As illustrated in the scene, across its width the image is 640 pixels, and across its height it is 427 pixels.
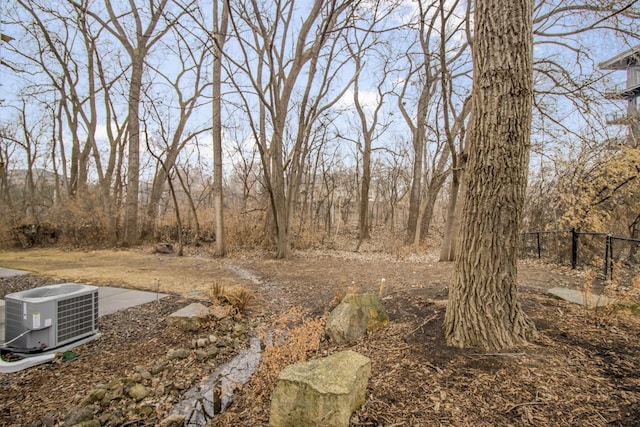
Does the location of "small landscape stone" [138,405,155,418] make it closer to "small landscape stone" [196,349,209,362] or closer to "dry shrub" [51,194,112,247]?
"small landscape stone" [196,349,209,362]

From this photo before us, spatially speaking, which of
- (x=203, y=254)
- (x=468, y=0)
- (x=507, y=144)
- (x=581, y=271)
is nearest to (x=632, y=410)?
(x=507, y=144)

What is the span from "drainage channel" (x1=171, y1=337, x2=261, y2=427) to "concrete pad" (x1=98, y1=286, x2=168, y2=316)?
2140mm

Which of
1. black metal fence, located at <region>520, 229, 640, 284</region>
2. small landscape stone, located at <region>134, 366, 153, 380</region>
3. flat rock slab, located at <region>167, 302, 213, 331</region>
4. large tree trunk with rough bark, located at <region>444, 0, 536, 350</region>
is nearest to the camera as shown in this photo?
large tree trunk with rough bark, located at <region>444, 0, 536, 350</region>

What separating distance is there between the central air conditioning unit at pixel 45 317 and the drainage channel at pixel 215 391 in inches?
58.6

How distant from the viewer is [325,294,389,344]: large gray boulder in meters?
3.12

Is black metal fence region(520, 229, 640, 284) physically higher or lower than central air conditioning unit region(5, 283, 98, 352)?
higher

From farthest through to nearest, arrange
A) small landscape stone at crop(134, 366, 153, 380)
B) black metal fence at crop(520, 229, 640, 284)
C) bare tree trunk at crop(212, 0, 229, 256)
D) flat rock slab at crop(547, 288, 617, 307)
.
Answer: bare tree trunk at crop(212, 0, 229, 256)
black metal fence at crop(520, 229, 640, 284)
flat rock slab at crop(547, 288, 617, 307)
small landscape stone at crop(134, 366, 153, 380)

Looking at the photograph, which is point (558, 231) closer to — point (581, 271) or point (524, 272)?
point (581, 271)

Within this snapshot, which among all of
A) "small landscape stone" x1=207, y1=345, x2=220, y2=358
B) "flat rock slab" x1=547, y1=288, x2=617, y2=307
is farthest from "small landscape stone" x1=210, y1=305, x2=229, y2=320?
"flat rock slab" x1=547, y1=288, x2=617, y2=307

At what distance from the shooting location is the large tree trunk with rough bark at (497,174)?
2285 mm

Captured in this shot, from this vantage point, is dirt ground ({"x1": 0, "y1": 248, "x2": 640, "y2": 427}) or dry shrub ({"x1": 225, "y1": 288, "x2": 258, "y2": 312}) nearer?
dirt ground ({"x1": 0, "y1": 248, "x2": 640, "y2": 427})

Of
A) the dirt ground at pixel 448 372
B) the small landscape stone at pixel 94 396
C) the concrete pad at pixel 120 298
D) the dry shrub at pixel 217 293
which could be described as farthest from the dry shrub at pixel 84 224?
the small landscape stone at pixel 94 396

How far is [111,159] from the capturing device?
43.7 ft

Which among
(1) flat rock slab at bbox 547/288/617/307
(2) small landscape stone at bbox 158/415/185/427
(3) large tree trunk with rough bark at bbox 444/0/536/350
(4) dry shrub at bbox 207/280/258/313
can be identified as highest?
(3) large tree trunk with rough bark at bbox 444/0/536/350
